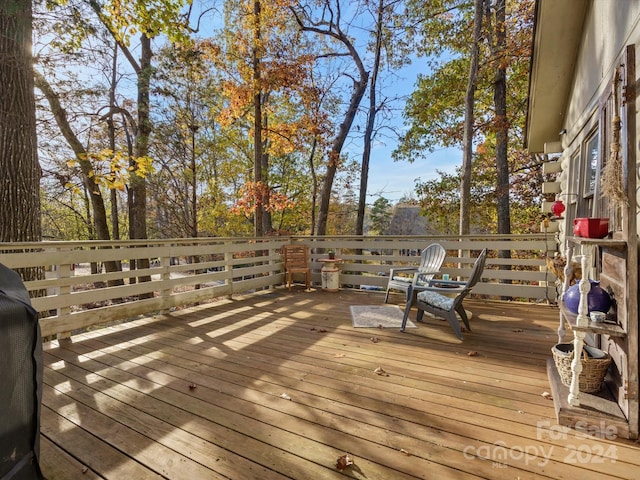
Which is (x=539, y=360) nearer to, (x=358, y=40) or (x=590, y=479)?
(x=590, y=479)

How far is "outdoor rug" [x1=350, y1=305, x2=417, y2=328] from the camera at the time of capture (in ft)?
12.1

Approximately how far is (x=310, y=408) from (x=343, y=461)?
0.51 m

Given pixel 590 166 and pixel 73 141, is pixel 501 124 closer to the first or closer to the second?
pixel 590 166

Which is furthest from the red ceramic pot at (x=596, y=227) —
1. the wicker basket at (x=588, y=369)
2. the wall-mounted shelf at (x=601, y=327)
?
the wicker basket at (x=588, y=369)

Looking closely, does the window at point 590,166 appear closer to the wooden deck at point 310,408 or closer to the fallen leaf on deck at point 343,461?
the wooden deck at point 310,408

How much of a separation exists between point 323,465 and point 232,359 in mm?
1503

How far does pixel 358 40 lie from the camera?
964cm

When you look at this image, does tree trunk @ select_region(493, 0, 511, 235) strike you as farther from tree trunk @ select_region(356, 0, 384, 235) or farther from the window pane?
the window pane

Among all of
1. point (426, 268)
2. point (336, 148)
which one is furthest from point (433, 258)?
point (336, 148)

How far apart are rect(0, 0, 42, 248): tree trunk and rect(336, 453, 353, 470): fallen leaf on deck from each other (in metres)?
3.82

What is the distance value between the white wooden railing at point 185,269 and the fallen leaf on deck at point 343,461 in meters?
2.57

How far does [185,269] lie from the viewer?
381 centimetres

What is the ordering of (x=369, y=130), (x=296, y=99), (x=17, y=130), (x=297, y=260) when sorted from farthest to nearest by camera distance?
(x=296, y=99)
(x=369, y=130)
(x=297, y=260)
(x=17, y=130)

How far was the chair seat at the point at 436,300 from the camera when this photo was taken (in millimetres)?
3251
